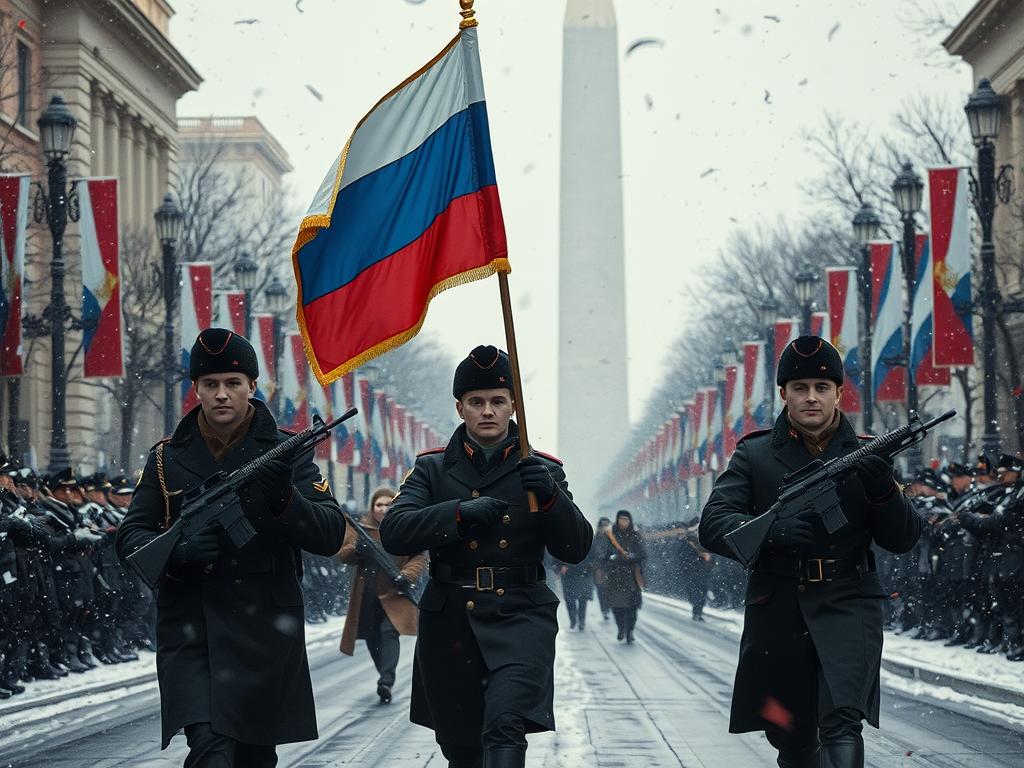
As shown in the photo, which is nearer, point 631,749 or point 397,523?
point 397,523

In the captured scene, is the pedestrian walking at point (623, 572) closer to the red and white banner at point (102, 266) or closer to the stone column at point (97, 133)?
the red and white banner at point (102, 266)

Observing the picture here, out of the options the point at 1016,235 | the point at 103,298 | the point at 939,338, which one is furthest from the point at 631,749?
the point at 1016,235

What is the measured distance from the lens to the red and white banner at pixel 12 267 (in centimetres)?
2119

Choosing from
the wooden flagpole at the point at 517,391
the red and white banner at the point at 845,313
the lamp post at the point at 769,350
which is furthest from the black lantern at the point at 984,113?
the wooden flagpole at the point at 517,391

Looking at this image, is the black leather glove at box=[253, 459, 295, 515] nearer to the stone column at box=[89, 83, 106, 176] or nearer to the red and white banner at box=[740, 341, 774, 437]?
the red and white banner at box=[740, 341, 774, 437]

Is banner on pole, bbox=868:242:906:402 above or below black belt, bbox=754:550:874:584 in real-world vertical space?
above

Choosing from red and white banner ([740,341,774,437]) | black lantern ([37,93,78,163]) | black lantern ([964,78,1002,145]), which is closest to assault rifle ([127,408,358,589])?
black lantern ([37,93,78,163])

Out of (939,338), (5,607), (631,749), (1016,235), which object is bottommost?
(631,749)

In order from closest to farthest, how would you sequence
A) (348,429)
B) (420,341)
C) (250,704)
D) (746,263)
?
1. (250,704)
2. (348,429)
3. (746,263)
4. (420,341)

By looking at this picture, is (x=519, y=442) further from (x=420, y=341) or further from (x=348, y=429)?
(x=420, y=341)

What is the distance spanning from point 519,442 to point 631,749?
500 cm

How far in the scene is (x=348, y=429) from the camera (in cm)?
4497

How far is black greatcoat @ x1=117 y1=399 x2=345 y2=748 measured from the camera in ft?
22.7

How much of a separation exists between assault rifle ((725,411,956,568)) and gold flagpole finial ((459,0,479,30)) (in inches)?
106
